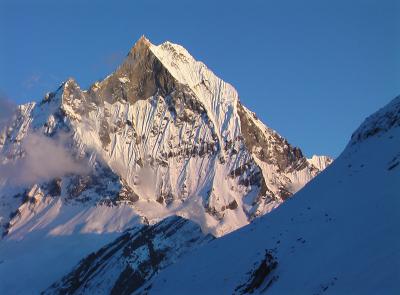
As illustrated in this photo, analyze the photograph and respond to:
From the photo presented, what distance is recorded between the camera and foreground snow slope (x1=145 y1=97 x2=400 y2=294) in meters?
50.9

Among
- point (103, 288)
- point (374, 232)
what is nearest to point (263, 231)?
point (374, 232)

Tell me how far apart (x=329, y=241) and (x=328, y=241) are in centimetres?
13

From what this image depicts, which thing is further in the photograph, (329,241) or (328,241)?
(328,241)

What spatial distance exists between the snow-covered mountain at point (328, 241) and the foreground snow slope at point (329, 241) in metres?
0.09

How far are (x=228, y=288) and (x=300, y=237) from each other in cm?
631

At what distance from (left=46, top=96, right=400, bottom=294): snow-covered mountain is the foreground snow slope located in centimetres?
9

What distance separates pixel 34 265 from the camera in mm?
181250

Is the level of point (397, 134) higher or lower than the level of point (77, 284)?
lower

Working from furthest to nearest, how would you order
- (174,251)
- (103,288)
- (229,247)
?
(174,251), (103,288), (229,247)

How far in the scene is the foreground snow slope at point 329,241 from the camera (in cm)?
5088

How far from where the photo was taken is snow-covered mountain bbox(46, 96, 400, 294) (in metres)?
50.9

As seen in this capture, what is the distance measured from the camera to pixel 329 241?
59.4 m

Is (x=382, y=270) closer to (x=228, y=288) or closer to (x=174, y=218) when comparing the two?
(x=228, y=288)

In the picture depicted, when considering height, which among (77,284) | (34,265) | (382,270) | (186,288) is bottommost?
(382,270)
